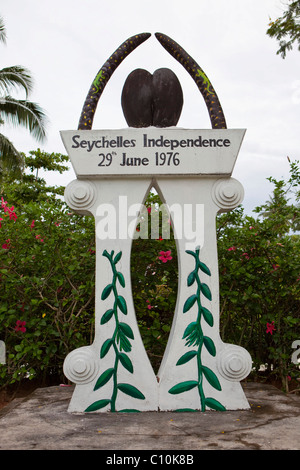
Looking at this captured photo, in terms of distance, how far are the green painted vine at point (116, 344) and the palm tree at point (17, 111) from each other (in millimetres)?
10773

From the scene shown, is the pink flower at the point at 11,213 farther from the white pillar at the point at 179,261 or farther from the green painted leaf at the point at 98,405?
the green painted leaf at the point at 98,405

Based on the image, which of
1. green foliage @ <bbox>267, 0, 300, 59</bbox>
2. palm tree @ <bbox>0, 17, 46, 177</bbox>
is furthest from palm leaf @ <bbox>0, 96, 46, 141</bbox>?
green foliage @ <bbox>267, 0, 300, 59</bbox>

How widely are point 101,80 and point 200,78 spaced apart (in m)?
0.74

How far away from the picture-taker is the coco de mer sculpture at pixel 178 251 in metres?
3.17

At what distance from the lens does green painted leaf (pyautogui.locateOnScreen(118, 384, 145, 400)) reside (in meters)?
3.15

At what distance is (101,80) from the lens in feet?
11.3

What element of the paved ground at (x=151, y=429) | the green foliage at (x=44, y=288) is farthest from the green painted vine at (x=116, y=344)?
the green foliage at (x=44, y=288)

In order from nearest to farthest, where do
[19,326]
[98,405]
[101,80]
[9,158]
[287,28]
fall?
1. [98,405]
2. [101,80]
3. [19,326]
4. [287,28]
5. [9,158]

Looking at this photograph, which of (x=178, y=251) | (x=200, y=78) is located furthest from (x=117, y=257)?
(x=200, y=78)

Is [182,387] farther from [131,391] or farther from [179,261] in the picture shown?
[179,261]
